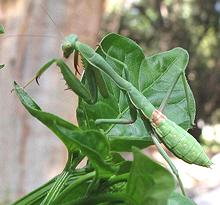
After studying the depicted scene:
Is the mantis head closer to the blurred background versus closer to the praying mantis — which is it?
the praying mantis

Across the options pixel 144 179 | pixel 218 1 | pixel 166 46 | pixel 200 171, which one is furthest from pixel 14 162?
pixel 218 1

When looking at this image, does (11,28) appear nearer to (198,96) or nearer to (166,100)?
(166,100)

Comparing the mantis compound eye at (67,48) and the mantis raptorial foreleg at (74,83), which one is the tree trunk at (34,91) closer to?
the mantis compound eye at (67,48)

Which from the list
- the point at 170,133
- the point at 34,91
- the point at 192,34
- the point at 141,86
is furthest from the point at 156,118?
the point at 192,34

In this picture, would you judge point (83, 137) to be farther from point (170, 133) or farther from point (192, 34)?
point (192, 34)

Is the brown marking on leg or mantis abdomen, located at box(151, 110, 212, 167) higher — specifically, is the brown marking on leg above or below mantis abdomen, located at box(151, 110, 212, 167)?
above

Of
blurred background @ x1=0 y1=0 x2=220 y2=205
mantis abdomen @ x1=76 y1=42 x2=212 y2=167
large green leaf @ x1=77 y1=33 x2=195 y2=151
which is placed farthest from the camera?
blurred background @ x1=0 y1=0 x2=220 y2=205

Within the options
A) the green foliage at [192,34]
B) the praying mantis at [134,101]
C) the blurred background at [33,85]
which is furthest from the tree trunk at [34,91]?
the green foliage at [192,34]

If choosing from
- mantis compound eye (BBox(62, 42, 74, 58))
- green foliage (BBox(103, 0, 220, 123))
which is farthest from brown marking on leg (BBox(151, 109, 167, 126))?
green foliage (BBox(103, 0, 220, 123))
